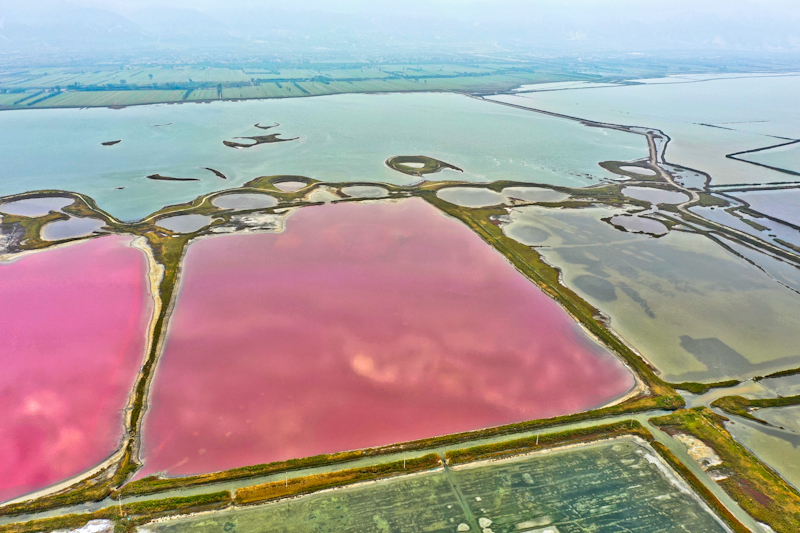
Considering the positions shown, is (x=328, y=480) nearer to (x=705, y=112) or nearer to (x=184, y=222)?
(x=184, y=222)

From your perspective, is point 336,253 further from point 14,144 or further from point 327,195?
point 14,144

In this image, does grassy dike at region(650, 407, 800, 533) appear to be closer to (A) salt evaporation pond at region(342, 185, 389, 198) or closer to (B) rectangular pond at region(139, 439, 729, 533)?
(B) rectangular pond at region(139, 439, 729, 533)

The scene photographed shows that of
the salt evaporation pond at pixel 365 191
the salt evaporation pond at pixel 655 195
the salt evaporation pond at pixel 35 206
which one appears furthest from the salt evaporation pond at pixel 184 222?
the salt evaporation pond at pixel 655 195

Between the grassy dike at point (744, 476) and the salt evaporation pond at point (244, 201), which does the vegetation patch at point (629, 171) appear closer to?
the grassy dike at point (744, 476)

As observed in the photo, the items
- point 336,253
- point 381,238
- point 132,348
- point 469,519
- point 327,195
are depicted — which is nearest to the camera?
point 469,519

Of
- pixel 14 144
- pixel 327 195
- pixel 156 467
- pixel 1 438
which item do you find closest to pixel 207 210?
pixel 327 195

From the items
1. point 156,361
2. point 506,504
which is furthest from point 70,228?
point 506,504
